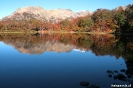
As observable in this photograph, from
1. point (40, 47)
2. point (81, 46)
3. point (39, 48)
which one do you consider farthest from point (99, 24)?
point (39, 48)

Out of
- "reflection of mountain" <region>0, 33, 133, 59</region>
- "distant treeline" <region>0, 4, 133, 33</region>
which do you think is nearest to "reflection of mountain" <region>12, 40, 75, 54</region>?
"reflection of mountain" <region>0, 33, 133, 59</region>

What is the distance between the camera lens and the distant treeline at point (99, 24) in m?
61.3

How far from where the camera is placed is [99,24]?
74688mm

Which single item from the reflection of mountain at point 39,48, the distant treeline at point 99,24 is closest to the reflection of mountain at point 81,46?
the reflection of mountain at point 39,48

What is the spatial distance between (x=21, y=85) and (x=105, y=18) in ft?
236

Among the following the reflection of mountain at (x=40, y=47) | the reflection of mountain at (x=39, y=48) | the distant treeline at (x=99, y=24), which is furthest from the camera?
the distant treeline at (x=99, y=24)

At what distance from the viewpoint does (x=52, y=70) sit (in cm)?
1304

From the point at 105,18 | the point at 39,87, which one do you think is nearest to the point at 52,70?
the point at 39,87

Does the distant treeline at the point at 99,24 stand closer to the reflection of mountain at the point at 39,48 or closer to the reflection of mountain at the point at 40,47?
the reflection of mountain at the point at 40,47

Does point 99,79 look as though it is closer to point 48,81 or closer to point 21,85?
point 48,81

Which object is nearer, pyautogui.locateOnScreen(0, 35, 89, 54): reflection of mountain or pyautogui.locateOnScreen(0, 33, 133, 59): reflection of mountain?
pyautogui.locateOnScreen(0, 33, 133, 59): reflection of mountain

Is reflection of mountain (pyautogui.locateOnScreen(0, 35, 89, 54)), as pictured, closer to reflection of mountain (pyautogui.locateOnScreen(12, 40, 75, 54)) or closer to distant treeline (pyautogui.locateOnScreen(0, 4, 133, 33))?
reflection of mountain (pyautogui.locateOnScreen(12, 40, 75, 54))

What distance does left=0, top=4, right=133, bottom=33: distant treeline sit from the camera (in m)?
61.3

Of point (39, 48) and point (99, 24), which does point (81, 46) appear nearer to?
point (39, 48)
